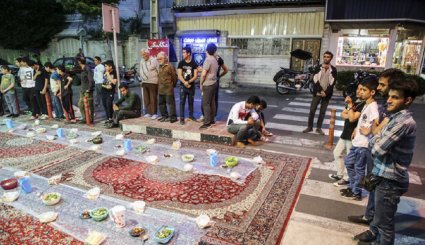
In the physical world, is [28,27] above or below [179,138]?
above

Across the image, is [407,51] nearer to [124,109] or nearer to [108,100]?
[124,109]

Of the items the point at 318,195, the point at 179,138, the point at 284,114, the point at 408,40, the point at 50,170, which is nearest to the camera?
the point at 318,195

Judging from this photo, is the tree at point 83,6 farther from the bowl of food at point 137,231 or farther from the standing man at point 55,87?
the bowl of food at point 137,231

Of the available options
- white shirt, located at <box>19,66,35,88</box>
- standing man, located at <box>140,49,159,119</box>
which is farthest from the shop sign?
white shirt, located at <box>19,66,35,88</box>

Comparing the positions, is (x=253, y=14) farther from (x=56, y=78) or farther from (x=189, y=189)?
(x=189, y=189)

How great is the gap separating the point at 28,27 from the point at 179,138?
20.7 metres

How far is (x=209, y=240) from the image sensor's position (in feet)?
10.1

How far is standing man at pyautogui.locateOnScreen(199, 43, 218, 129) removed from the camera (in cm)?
650

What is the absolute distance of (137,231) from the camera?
3143 millimetres

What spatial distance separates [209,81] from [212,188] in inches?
121

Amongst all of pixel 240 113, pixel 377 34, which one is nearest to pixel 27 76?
pixel 240 113

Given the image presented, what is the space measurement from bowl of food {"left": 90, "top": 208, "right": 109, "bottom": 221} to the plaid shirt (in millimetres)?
3049

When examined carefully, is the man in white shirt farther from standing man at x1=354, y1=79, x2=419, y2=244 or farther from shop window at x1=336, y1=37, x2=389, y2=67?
shop window at x1=336, y1=37, x2=389, y2=67

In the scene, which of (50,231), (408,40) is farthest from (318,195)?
(408,40)
